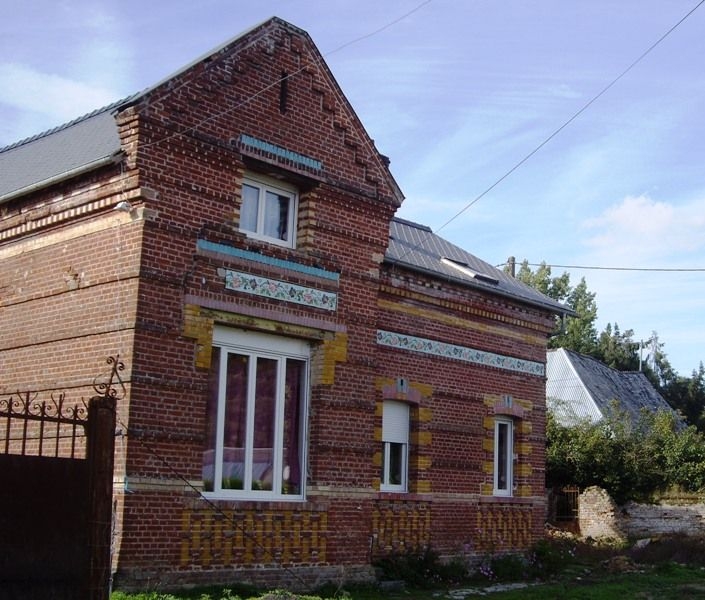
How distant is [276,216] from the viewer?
14117 millimetres

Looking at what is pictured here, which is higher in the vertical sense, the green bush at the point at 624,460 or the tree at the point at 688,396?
the tree at the point at 688,396

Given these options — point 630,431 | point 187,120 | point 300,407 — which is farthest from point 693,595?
point 630,431

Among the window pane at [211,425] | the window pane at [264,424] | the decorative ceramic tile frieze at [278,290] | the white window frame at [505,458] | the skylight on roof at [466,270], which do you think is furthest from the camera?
the white window frame at [505,458]

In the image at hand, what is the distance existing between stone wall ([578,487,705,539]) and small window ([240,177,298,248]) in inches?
644

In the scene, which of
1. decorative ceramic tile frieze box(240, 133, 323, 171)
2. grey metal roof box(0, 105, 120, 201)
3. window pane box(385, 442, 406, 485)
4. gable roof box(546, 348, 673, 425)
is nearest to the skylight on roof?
window pane box(385, 442, 406, 485)

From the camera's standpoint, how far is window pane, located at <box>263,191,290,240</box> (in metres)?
14.0

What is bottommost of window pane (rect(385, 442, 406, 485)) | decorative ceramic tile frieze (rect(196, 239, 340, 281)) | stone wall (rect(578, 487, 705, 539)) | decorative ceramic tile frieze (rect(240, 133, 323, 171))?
stone wall (rect(578, 487, 705, 539))

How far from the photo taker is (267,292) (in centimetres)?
1339

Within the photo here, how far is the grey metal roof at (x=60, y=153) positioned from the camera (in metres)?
13.0

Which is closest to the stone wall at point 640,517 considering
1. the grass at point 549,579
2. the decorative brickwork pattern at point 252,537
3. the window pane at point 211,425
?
the grass at point 549,579

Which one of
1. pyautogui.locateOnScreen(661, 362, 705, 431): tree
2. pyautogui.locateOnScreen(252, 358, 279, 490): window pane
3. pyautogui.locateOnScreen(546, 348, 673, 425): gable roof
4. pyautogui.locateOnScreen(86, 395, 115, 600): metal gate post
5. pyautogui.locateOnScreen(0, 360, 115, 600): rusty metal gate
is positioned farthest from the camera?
pyautogui.locateOnScreen(661, 362, 705, 431): tree

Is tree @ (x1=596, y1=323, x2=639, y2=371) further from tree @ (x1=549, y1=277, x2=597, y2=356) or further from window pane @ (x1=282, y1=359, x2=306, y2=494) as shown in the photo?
window pane @ (x1=282, y1=359, x2=306, y2=494)

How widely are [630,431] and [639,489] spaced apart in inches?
97.4

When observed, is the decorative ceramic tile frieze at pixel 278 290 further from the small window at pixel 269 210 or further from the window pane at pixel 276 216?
the window pane at pixel 276 216
